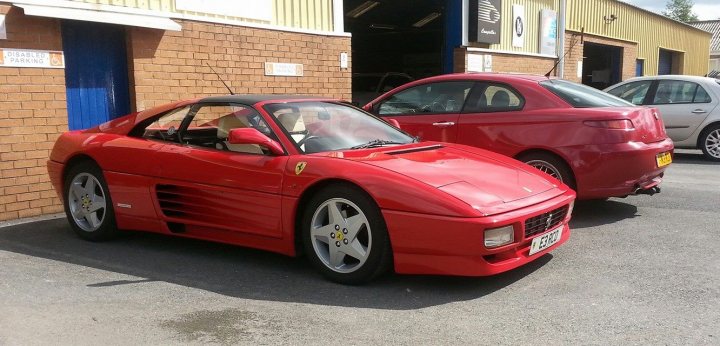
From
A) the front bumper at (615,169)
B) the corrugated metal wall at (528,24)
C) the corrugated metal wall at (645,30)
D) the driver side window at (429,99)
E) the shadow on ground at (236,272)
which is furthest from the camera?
the corrugated metal wall at (645,30)

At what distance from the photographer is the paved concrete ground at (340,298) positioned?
136 inches

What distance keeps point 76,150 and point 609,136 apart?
4763 mm

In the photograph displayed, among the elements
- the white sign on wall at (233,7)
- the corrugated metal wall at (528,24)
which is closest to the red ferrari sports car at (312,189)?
the white sign on wall at (233,7)

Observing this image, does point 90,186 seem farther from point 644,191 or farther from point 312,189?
point 644,191

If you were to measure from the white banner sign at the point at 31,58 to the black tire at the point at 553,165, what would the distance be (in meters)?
4.96

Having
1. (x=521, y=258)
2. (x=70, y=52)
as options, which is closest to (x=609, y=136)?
(x=521, y=258)

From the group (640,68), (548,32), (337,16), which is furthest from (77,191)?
(640,68)

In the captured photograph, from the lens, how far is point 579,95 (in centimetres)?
654

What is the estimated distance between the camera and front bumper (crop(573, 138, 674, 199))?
5918 mm

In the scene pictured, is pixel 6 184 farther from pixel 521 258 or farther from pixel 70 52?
pixel 521 258

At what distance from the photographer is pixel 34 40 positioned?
667 centimetres

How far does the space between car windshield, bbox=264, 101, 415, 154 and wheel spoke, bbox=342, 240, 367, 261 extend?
0.79 meters

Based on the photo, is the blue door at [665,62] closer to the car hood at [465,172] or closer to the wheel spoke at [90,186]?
the car hood at [465,172]

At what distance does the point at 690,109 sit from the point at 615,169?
5993 mm
